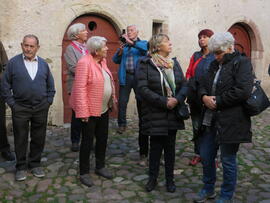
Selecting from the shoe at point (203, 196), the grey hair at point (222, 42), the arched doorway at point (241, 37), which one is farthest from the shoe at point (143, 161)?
the arched doorway at point (241, 37)

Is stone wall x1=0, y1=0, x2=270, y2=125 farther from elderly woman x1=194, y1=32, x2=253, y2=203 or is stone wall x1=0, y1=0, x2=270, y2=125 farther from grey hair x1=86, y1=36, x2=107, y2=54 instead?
elderly woman x1=194, y1=32, x2=253, y2=203

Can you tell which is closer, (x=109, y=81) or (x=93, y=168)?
(x=109, y=81)

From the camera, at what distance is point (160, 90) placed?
3.70 meters

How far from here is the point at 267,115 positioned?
27.3 feet

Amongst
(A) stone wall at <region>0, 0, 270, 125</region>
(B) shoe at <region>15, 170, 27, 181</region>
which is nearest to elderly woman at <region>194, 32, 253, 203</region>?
(B) shoe at <region>15, 170, 27, 181</region>

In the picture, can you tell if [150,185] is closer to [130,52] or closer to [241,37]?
[130,52]

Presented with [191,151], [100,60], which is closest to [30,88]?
[100,60]

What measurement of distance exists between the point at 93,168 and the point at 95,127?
0.74 meters

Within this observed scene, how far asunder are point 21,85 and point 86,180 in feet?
4.43

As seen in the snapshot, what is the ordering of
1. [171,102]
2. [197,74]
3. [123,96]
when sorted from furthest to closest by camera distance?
[123,96], [197,74], [171,102]

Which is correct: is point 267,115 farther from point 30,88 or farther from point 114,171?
point 30,88

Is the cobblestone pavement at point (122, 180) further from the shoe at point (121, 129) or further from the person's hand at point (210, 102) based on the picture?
the person's hand at point (210, 102)

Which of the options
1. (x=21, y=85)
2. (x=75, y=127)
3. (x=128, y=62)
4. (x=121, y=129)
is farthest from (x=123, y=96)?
(x=21, y=85)

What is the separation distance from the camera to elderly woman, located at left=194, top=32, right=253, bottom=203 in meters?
3.12
